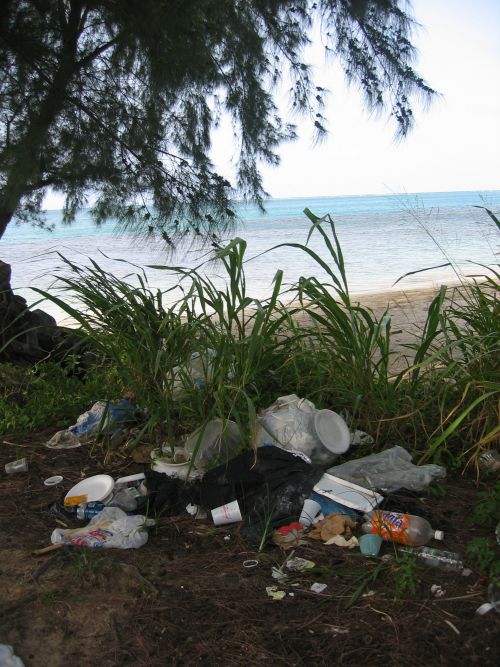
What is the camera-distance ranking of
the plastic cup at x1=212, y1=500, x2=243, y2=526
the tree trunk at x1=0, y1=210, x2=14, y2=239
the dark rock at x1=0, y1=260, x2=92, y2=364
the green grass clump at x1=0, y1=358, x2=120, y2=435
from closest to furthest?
the plastic cup at x1=212, y1=500, x2=243, y2=526
the green grass clump at x1=0, y1=358, x2=120, y2=435
the dark rock at x1=0, y1=260, x2=92, y2=364
the tree trunk at x1=0, y1=210, x2=14, y2=239

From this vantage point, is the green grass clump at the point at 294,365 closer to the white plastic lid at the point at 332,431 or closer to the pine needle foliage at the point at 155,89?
the white plastic lid at the point at 332,431

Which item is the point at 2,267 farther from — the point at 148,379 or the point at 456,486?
the point at 456,486

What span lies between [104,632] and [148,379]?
1.30 m

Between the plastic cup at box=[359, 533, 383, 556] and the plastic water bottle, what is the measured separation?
0.99 m

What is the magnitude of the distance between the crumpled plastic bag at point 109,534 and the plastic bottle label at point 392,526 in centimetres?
78

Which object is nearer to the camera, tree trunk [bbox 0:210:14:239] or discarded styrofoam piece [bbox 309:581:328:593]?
discarded styrofoam piece [bbox 309:581:328:593]

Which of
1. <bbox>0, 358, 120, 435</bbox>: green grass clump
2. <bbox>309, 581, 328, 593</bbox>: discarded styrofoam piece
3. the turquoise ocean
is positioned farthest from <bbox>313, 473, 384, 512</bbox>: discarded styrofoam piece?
the turquoise ocean

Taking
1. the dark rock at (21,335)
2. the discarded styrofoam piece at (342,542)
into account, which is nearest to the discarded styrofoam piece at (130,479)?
the discarded styrofoam piece at (342,542)

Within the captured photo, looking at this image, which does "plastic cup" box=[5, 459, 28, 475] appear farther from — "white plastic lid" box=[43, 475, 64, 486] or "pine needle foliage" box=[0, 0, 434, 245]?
"pine needle foliage" box=[0, 0, 434, 245]

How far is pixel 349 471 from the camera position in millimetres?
2580

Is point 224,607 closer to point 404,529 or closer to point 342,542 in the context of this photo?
point 342,542

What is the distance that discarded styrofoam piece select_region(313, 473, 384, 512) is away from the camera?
237cm

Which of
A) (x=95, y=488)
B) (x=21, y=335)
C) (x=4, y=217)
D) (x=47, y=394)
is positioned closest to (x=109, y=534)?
(x=95, y=488)

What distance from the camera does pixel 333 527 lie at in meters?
2.29
